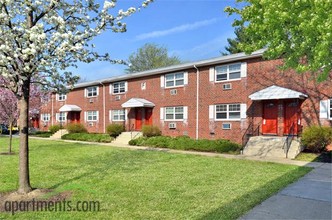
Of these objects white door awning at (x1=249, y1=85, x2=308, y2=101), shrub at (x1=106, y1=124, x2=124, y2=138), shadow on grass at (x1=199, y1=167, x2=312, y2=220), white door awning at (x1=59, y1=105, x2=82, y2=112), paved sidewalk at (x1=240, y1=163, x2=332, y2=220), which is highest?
white door awning at (x1=249, y1=85, x2=308, y2=101)

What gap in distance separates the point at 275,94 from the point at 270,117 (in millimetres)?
1927

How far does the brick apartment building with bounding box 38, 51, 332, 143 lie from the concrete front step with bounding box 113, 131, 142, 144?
1.27m

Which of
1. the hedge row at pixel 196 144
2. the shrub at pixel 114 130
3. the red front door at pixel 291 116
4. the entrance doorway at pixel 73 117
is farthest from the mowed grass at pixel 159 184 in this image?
the entrance doorway at pixel 73 117

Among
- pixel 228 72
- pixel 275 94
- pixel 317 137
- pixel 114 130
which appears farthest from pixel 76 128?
pixel 317 137

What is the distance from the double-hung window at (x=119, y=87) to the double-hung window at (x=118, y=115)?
5.89 ft

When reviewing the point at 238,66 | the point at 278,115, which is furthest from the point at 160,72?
the point at 278,115

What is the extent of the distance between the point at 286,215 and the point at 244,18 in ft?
22.2

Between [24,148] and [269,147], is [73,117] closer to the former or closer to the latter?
[269,147]

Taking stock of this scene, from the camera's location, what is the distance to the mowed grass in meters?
5.56

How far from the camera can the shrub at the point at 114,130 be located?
2497 centimetres

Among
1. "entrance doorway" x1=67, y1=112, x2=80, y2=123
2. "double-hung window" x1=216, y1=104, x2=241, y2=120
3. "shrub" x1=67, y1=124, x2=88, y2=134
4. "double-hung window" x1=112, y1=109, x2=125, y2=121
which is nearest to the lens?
"double-hung window" x1=216, y1=104, x2=241, y2=120

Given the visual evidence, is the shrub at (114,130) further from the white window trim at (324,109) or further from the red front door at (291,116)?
the white window trim at (324,109)

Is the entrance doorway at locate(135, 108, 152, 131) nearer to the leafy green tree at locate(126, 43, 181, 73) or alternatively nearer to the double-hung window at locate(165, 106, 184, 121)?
the double-hung window at locate(165, 106, 184, 121)

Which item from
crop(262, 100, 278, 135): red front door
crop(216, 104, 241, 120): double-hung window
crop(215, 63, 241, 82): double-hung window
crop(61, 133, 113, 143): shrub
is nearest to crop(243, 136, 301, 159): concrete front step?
crop(262, 100, 278, 135): red front door
